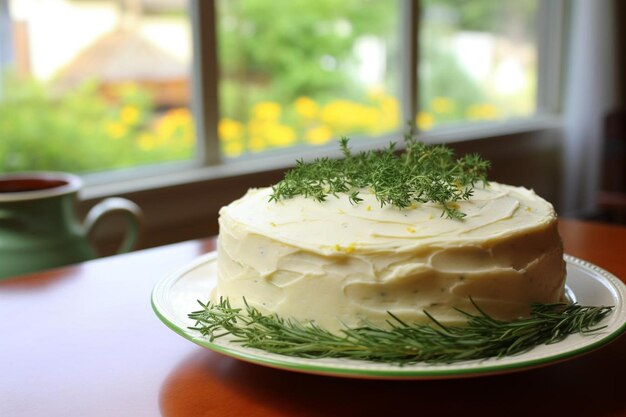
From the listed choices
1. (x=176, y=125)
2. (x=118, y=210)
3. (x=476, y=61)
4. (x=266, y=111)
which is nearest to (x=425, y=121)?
(x=476, y=61)

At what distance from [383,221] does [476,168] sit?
0.20 meters


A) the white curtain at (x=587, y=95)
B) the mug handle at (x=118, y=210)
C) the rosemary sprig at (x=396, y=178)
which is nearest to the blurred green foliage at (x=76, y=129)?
the mug handle at (x=118, y=210)

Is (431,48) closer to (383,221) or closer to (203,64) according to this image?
(203,64)

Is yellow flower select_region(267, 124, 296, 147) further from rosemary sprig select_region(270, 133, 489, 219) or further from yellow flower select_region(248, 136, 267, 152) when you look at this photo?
rosemary sprig select_region(270, 133, 489, 219)

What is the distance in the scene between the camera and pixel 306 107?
2740mm

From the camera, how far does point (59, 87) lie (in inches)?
83.4

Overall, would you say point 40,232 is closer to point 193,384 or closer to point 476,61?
point 193,384

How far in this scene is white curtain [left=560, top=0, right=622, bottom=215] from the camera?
3.38 meters

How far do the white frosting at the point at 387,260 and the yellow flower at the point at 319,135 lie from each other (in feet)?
6.37

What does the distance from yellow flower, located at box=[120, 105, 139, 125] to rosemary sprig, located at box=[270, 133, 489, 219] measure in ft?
4.60

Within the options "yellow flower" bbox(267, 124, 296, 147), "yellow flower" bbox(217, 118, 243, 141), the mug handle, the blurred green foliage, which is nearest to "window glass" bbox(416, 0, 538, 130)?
"yellow flower" bbox(267, 124, 296, 147)

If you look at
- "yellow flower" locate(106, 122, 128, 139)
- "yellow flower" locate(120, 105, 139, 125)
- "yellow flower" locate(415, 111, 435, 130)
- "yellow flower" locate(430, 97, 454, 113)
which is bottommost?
"yellow flower" locate(415, 111, 435, 130)

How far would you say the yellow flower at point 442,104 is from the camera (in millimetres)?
3219

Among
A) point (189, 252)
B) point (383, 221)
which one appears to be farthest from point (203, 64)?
point (383, 221)
